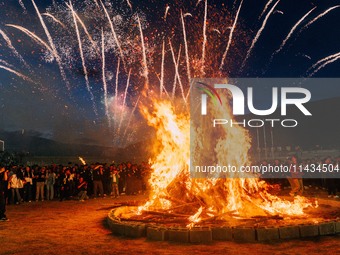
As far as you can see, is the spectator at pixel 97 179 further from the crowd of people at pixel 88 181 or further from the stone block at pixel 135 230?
the stone block at pixel 135 230

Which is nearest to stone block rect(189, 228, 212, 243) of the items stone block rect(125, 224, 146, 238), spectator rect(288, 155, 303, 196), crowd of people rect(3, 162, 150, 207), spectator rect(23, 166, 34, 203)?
stone block rect(125, 224, 146, 238)

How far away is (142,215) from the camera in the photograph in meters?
10.8

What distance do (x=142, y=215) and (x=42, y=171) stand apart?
8.80m

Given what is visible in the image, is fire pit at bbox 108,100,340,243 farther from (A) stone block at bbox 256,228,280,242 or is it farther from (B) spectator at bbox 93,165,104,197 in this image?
(B) spectator at bbox 93,165,104,197

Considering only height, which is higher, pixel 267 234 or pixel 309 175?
pixel 309 175

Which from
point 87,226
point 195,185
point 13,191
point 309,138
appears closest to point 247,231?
point 195,185

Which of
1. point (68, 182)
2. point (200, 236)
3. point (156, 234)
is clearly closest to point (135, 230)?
point (156, 234)

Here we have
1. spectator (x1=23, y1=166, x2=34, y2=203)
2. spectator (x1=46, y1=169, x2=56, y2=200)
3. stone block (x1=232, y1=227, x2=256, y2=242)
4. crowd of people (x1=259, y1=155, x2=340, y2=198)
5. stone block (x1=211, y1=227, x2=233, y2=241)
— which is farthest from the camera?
spectator (x1=46, y1=169, x2=56, y2=200)

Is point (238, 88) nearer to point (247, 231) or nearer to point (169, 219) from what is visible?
point (169, 219)

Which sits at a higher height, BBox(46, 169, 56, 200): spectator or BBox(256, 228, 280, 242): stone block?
BBox(46, 169, 56, 200): spectator

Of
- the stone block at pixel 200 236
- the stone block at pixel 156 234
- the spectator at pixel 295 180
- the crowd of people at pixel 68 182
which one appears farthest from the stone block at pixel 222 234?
the crowd of people at pixel 68 182

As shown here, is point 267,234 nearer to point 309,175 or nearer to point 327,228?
point 327,228

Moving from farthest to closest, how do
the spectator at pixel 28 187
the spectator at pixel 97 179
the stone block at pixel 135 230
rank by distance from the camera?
the spectator at pixel 97 179 < the spectator at pixel 28 187 < the stone block at pixel 135 230

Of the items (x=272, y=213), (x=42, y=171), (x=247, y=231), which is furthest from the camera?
(x=42, y=171)
